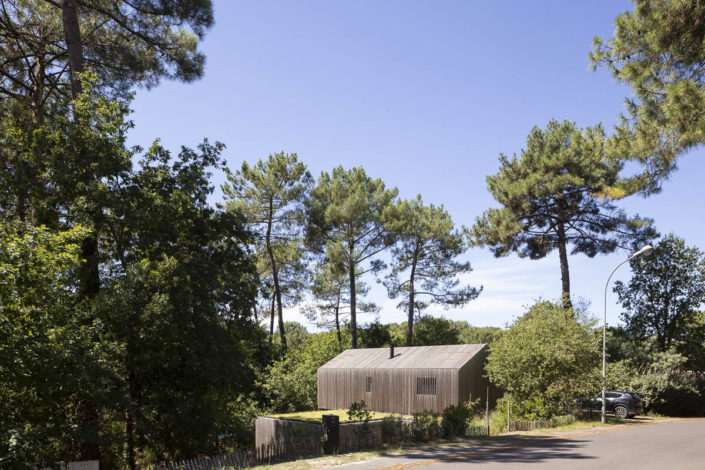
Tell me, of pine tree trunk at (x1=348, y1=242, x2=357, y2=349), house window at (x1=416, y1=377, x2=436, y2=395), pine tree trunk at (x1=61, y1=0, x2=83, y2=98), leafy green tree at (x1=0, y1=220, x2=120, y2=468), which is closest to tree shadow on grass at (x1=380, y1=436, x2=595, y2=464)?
leafy green tree at (x1=0, y1=220, x2=120, y2=468)

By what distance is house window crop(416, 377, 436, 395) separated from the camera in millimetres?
27198

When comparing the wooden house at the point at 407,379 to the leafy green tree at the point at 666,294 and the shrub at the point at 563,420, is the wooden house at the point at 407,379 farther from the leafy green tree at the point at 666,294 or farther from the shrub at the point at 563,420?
the leafy green tree at the point at 666,294

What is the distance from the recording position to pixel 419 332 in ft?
151

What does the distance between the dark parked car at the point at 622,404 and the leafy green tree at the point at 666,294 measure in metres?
8.80

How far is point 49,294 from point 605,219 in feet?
103

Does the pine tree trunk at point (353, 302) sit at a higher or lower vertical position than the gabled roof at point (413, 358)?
higher

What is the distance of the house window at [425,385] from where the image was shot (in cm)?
2720

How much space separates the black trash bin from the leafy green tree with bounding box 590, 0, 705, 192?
10371mm

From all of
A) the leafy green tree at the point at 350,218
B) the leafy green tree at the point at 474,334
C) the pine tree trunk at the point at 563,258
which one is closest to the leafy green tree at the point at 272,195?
the leafy green tree at the point at 350,218

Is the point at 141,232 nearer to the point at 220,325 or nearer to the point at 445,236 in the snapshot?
the point at 220,325

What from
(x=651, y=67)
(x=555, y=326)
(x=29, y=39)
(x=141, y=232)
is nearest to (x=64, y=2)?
(x=29, y=39)

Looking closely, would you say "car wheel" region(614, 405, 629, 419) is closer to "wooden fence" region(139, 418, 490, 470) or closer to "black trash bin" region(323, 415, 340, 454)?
"wooden fence" region(139, 418, 490, 470)

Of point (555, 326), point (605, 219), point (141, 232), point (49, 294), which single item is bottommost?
point (555, 326)

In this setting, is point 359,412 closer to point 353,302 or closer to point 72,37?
point 72,37
